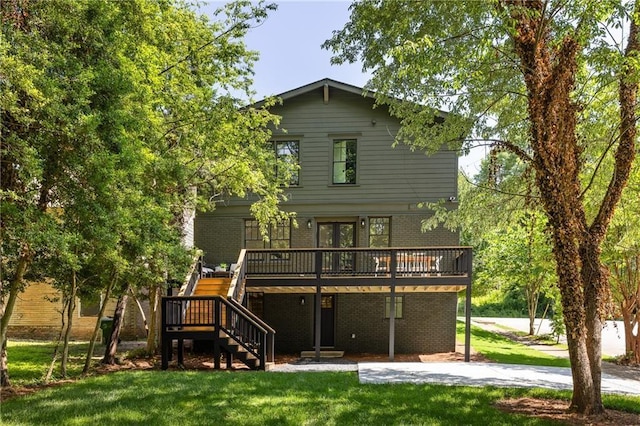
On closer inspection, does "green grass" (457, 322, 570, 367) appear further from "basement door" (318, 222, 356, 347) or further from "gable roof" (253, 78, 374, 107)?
"gable roof" (253, 78, 374, 107)

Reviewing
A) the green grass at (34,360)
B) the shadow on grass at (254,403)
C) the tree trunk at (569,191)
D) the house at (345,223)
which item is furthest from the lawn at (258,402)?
the house at (345,223)

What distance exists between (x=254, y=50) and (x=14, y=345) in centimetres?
1169

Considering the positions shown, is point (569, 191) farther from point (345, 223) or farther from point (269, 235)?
point (269, 235)

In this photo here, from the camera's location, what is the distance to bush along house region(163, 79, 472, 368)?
1314 cm

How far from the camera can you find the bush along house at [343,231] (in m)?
13.1

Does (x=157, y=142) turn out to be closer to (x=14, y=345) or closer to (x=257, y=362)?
(x=257, y=362)

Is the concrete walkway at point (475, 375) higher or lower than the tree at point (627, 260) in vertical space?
lower

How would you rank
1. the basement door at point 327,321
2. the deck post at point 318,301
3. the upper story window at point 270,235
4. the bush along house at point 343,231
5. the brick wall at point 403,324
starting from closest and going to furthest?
1. the deck post at point 318,301
2. the bush along house at point 343,231
3. the brick wall at point 403,324
4. the basement door at point 327,321
5. the upper story window at point 270,235

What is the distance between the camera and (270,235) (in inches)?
565

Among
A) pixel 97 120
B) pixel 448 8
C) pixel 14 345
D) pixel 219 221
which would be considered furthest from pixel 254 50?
pixel 14 345

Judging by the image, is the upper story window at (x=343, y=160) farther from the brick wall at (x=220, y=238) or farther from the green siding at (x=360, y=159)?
the brick wall at (x=220, y=238)

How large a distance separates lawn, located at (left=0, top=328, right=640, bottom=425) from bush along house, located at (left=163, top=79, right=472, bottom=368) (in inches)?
200

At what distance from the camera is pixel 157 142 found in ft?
29.3

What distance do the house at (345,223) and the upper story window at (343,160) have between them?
1.3 inches
